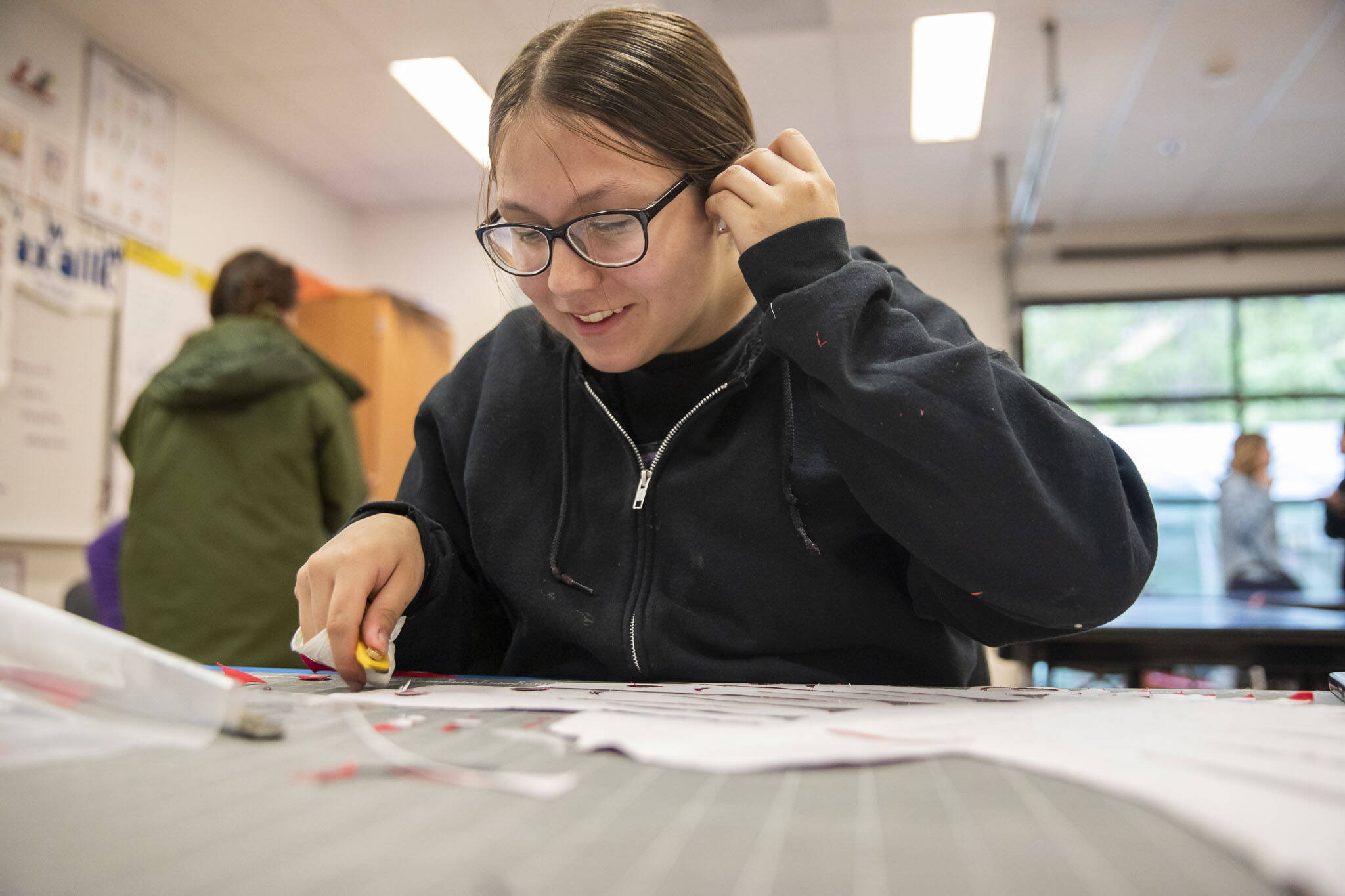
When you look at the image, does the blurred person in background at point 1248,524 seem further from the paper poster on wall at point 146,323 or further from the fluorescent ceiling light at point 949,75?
the paper poster on wall at point 146,323

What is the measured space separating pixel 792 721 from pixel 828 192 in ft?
1.45

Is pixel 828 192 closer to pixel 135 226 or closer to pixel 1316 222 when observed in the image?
pixel 135 226

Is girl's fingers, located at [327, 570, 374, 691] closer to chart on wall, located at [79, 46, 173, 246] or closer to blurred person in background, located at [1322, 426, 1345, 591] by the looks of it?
chart on wall, located at [79, 46, 173, 246]

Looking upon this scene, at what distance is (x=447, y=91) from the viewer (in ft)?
11.6

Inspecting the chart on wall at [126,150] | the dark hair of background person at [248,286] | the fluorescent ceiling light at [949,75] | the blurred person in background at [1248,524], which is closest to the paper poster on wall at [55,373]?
the chart on wall at [126,150]

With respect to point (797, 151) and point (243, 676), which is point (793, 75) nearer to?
point (797, 151)

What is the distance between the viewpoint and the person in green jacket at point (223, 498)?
1.91 metres

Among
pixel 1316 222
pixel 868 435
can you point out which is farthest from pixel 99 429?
pixel 1316 222

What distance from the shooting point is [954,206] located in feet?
15.7

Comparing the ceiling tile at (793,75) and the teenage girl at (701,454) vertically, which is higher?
the ceiling tile at (793,75)

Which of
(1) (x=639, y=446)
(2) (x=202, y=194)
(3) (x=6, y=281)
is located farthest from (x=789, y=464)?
(2) (x=202, y=194)

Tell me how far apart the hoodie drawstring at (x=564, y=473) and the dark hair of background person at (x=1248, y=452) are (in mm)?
3987

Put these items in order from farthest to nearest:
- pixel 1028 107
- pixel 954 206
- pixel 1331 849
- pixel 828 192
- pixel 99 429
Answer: pixel 954 206 → pixel 1028 107 → pixel 99 429 → pixel 828 192 → pixel 1331 849

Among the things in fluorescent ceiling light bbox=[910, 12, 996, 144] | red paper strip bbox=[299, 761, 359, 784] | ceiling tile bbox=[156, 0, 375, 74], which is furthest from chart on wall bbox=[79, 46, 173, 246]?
red paper strip bbox=[299, 761, 359, 784]
